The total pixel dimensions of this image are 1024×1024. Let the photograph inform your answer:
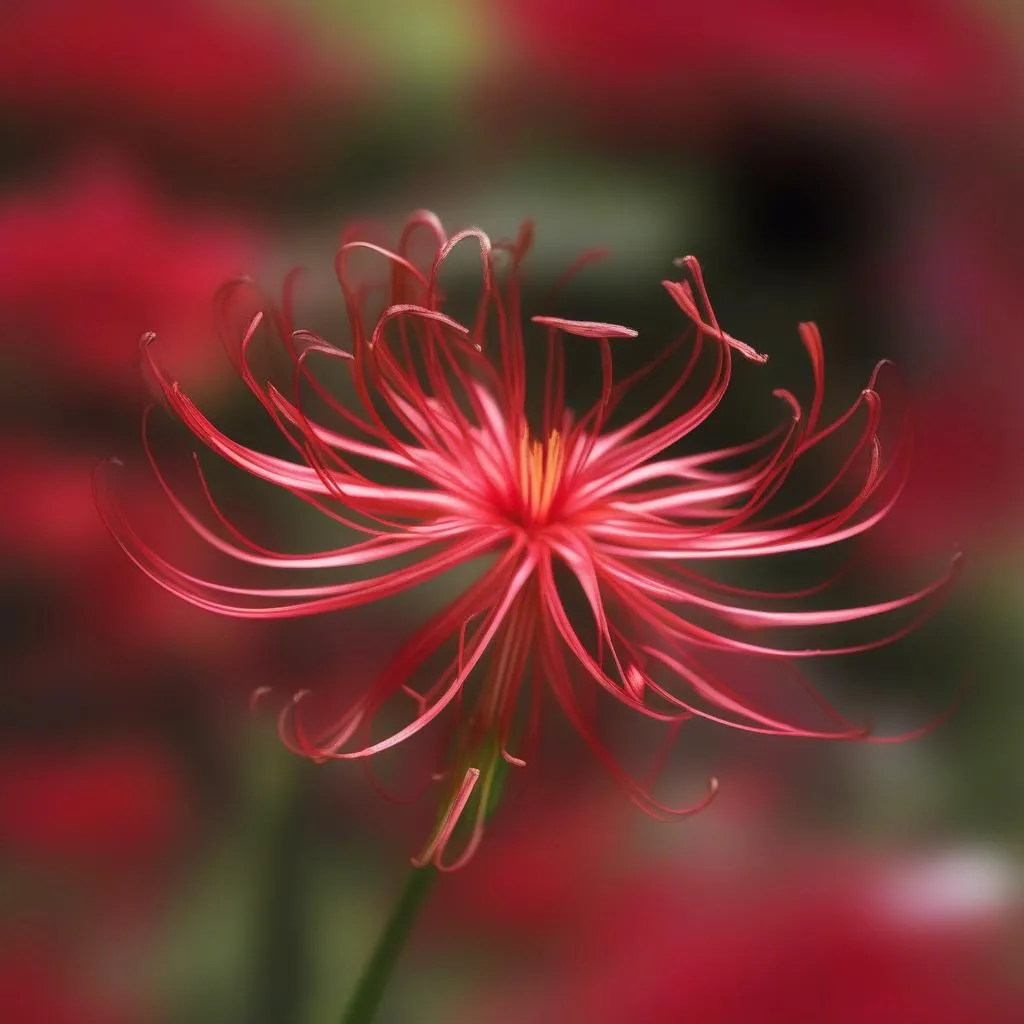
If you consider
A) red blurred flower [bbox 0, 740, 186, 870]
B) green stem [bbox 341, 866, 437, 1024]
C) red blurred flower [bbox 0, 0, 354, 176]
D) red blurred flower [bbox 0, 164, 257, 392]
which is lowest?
red blurred flower [bbox 0, 740, 186, 870]

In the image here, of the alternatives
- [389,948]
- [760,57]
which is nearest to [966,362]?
[760,57]

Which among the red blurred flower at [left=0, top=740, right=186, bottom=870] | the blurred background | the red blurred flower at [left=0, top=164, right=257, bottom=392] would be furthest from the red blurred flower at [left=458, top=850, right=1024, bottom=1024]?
the red blurred flower at [left=0, top=164, right=257, bottom=392]

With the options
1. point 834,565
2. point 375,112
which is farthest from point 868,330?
point 375,112

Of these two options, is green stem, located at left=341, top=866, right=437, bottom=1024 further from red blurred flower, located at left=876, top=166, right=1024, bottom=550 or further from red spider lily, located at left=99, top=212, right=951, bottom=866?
red blurred flower, located at left=876, top=166, right=1024, bottom=550

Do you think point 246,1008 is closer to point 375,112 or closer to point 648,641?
point 648,641

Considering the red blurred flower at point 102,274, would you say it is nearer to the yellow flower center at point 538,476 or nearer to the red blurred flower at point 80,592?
the red blurred flower at point 80,592

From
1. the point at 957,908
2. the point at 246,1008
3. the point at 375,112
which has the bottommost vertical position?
the point at 246,1008
